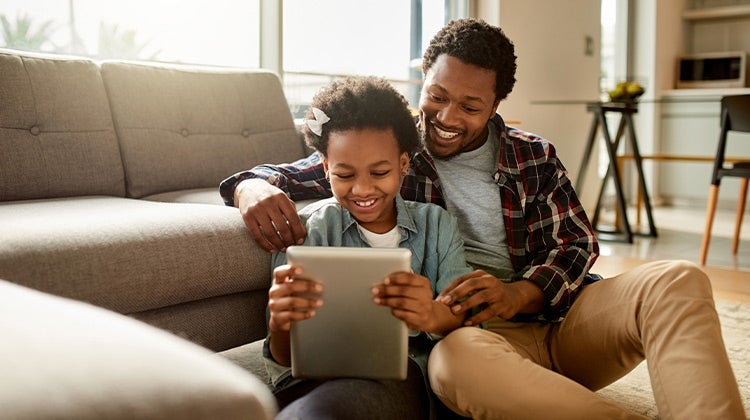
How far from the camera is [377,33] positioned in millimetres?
3703

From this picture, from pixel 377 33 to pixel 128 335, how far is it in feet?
11.2

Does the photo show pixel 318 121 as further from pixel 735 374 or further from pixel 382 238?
pixel 735 374

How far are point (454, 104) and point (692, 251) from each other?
2839 mm

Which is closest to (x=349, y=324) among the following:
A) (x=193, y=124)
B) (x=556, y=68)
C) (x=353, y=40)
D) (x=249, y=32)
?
(x=193, y=124)

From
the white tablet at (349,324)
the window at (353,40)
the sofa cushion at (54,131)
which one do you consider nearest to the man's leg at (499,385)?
the white tablet at (349,324)

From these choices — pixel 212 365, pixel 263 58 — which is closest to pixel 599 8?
pixel 263 58

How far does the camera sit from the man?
116 centimetres

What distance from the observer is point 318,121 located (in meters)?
1.32

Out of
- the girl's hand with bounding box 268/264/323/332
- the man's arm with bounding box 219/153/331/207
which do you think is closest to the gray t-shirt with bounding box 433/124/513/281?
the man's arm with bounding box 219/153/331/207

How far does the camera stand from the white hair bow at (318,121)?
1322 millimetres

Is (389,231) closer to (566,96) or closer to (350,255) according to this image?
(350,255)

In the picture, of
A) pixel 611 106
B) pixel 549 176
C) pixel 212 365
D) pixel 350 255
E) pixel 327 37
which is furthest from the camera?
pixel 611 106

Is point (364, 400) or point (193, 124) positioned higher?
point (193, 124)

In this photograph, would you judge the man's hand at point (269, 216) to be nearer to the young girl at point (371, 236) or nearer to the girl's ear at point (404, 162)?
the young girl at point (371, 236)
